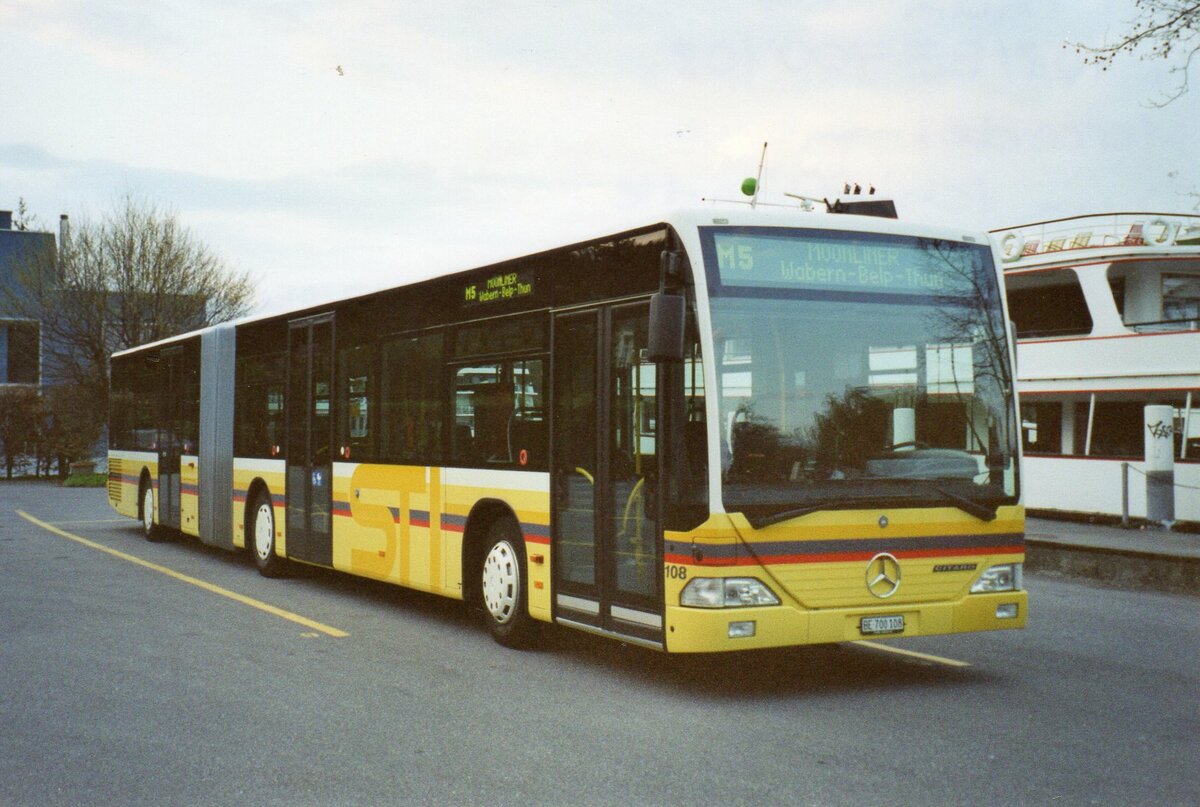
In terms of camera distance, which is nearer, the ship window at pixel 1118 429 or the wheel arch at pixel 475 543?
the wheel arch at pixel 475 543

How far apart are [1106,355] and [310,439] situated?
1552 cm

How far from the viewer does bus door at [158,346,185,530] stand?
1803 centimetres

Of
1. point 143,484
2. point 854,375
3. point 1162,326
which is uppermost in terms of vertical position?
point 1162,326

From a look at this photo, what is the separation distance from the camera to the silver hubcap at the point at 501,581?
9578mm

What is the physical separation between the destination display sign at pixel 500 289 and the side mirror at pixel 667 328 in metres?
2.21

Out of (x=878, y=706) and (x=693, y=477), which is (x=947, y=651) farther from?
(x=693, y=477)

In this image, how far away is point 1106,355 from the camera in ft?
76.7

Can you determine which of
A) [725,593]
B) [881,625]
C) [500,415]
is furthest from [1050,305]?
[725,593]

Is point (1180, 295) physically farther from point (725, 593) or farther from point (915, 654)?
point (725, 593)

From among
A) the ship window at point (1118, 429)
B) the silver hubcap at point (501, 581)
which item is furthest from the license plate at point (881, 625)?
the ship window at point (1118, 429)

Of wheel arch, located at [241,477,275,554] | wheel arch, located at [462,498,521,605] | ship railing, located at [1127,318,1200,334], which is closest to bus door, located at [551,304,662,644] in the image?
wheel arch, located at [462,498,521,605]

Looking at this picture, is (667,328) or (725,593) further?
(725,593)

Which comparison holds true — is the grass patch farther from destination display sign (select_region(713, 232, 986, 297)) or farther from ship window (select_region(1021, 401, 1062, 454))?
destination display sign (select_region(713, 232, 986, 297))

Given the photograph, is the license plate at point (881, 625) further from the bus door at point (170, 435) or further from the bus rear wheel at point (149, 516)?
the bus rear wheel at point (149, 516)
